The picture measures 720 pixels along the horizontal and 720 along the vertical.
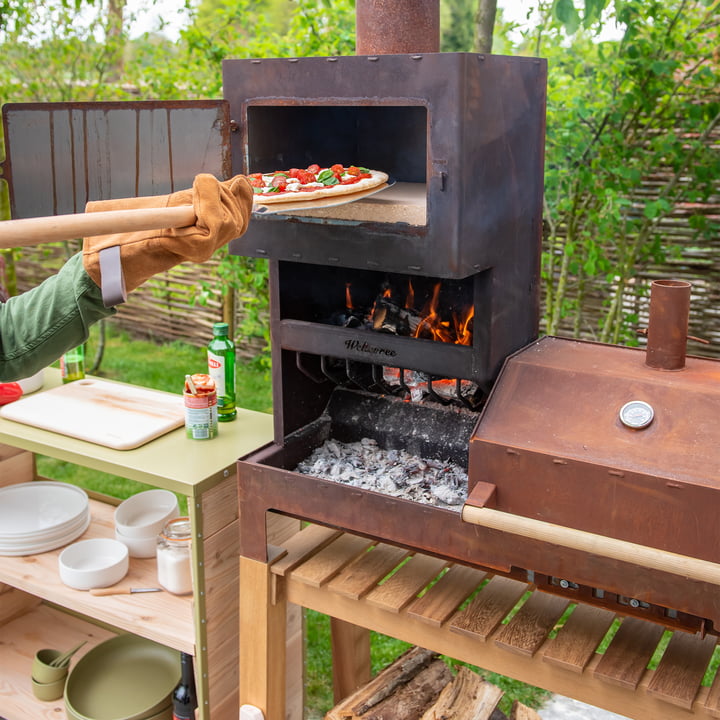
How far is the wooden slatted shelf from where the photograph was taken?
1.67 meters

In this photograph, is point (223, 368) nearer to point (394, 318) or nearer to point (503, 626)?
point (394, 318)

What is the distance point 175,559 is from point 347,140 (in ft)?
4.28

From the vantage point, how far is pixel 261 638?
210 cm

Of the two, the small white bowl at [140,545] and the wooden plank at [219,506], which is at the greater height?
the wooden plank at [219,506]

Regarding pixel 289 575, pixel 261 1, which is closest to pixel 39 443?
pixel 289 575

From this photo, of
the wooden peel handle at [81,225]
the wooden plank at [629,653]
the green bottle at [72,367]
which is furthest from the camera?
the green bottle at [72,367]

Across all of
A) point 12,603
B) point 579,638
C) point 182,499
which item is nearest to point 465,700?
point 579,638

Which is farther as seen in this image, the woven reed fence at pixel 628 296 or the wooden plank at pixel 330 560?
the woven reed fence at pixel 628 296

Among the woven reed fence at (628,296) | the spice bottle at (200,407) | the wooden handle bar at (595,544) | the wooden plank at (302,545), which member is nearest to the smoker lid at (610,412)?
the wooden handle bar at (595,544)

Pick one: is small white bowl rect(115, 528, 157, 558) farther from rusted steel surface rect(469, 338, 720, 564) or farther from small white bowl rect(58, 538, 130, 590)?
rusted steel surface rect(469, 338, 720, 564)

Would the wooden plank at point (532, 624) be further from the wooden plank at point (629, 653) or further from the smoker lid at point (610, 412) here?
the smoker lid at point (610, 412)

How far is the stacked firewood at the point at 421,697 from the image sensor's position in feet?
6.91

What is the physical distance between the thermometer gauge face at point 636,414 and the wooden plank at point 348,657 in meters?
1.27

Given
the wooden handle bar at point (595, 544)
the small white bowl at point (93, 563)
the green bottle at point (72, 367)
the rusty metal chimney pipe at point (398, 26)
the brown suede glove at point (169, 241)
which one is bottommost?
the small white bowl at point (93, 563)
